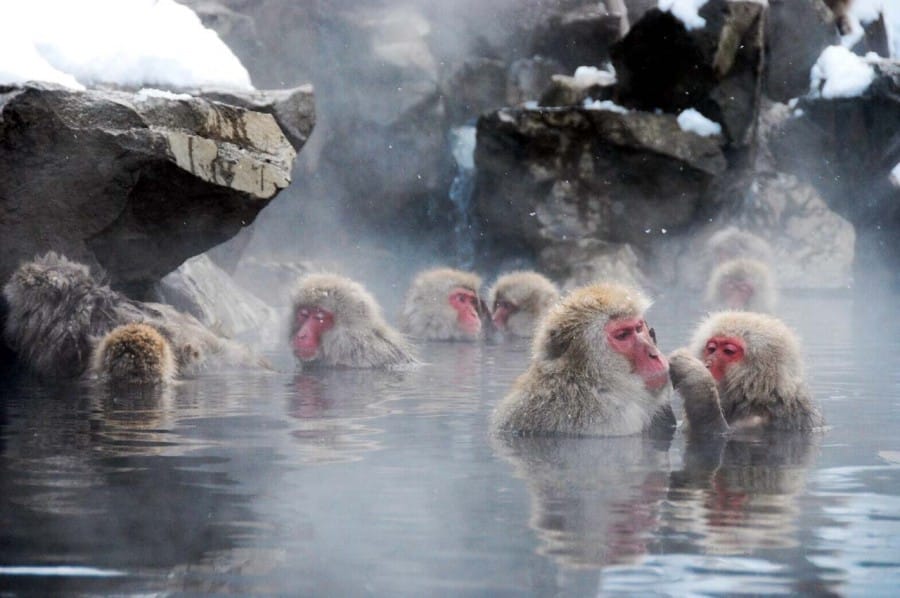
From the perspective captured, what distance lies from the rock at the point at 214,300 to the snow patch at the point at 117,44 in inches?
49.6

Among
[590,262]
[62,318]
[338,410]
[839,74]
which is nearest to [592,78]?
[590,262]

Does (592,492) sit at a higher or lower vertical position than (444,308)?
lower

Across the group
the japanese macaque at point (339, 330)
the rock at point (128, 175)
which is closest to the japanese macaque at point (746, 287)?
the japanese macaque at point (339, 330)

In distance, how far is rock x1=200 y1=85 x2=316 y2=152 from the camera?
8203 millimetres

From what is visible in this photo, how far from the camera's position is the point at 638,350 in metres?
4.95

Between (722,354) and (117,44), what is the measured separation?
14.9ft

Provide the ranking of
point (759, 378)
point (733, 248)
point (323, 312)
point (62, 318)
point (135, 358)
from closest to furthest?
point (759, 378) < point (135, 358) < point (62, 318) < point (323, 312) < point (733, 248)

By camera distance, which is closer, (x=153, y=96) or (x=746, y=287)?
(x=153, y=96)

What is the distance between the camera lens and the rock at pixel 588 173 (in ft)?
51.6

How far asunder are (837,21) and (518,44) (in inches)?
158

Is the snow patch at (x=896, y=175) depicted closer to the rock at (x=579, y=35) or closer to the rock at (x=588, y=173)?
the rock at (x=588, y=173)

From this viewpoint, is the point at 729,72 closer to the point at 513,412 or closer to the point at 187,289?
the point at 187,289

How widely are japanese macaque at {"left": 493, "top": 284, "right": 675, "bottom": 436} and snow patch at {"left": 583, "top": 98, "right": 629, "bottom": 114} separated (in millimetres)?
10915

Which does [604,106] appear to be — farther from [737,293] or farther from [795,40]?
[737,293]
